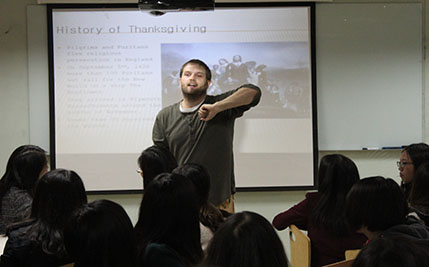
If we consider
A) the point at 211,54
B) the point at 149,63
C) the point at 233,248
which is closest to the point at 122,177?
the point at 149,63

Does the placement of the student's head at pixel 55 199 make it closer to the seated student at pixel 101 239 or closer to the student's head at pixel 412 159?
the seated student at pixel 101 239

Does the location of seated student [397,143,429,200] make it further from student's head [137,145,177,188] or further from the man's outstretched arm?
student's head [137,145,177,188]

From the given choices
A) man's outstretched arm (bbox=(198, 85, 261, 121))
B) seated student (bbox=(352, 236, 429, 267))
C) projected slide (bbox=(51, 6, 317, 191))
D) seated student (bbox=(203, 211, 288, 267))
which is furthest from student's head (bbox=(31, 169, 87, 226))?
projected slide (bbox=(51, 6, 317, 191))

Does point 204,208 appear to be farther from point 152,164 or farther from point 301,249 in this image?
point 301,249

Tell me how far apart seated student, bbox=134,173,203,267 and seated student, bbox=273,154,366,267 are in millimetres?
957

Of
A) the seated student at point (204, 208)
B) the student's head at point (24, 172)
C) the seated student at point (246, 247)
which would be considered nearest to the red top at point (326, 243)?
the seated student at point (204, 208)

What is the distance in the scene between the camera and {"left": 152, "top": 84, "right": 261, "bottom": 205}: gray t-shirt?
10.3 ft

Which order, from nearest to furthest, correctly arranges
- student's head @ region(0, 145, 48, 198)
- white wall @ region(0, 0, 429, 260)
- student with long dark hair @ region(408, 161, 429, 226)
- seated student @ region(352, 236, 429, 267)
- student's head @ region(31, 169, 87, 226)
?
seated student @ region(352, 236, 429, 267), student's head @ region(31, 169, 87, 226), student with long dark hair @ region(408, 161, 429, 226), student's head @ region(0, 145, 48, 198), white wall @ region(0, 0, 429, 260)

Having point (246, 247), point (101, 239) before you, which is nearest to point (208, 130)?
point (101, 239)

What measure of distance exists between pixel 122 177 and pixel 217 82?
1.15 meters

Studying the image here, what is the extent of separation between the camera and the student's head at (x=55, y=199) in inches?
82.0

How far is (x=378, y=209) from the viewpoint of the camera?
198cm

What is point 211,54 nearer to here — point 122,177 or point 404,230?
point 122,177

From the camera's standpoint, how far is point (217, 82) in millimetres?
4398
